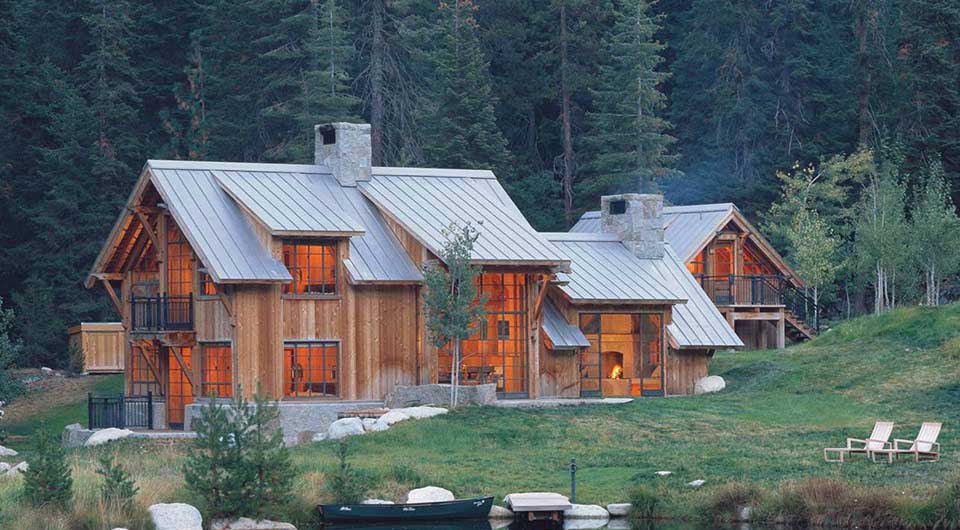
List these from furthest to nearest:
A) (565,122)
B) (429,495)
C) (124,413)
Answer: (565,122) → (124,413) → (429,495)

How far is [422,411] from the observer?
3912 centimetres

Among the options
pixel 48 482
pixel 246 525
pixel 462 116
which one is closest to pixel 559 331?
pixel 246 525

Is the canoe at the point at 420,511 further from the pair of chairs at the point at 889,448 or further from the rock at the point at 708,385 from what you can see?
the rock at the point at 708,385

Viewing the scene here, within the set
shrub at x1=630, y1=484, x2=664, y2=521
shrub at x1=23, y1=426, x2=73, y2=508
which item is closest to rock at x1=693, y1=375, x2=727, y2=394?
shrub at x1=630, y1=484, x2=664, y2=521

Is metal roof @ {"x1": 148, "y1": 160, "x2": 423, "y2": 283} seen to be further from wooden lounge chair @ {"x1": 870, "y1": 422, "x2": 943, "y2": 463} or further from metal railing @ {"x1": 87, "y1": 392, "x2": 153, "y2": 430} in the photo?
wooden lounge chair @ {"x1": 870, "y1": 422, "x2": 943, "y2": 463}

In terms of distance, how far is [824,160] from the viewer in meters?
68.5

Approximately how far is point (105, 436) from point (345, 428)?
542 cm

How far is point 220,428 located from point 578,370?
17.9 metres

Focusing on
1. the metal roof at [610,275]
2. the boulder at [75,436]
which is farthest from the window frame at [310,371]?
the metal roof at [610,275]

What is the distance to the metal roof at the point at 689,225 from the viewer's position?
180 feet

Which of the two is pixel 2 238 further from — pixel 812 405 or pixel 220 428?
pixel 220 428

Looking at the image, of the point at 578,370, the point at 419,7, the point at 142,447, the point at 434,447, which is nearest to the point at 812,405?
the point at 578,370

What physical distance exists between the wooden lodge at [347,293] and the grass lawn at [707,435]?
3060 mm

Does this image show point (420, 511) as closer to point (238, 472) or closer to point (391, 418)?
point (238, 472)
